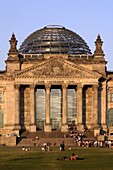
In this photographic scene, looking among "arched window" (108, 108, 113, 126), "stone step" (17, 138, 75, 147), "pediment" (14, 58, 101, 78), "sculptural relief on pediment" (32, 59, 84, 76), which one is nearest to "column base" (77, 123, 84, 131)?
"arched window" (108, 108, 113, 126)

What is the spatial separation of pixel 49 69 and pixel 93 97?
10481 mm

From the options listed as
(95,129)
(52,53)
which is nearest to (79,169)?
(95,129)

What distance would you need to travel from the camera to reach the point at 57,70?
110 meters

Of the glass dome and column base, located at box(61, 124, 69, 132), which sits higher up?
the glass dome

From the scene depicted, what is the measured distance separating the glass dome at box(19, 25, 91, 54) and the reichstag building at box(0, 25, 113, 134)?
502 centimetres

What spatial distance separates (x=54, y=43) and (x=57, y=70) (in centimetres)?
1534

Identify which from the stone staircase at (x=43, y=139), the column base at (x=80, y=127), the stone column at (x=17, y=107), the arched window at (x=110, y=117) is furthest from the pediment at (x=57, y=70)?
the stone staircase at (x=43, y=139)

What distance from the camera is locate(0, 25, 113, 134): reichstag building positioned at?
4318 inches

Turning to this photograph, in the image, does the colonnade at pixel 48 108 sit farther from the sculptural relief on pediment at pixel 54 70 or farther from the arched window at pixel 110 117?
the arched window at pixel 110 117

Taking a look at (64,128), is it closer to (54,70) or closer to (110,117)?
(54,70)

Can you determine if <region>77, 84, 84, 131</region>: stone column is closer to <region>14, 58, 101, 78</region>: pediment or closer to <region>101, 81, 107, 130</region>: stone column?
<region>14, 58, 101, 78</region>: pediment

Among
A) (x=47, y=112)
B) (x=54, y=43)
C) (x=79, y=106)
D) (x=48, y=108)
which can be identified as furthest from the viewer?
(x=54, y=43)

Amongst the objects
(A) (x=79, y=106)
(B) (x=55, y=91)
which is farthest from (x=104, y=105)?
(B) (x=55, y=91)

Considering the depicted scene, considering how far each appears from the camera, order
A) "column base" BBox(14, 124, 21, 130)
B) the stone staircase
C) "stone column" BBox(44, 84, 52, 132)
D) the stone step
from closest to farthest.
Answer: the stone step, the stone staircase, "stone column" BBox(44, 84, 52, 132), "column base" BBox(14, 124, 21, 130)
